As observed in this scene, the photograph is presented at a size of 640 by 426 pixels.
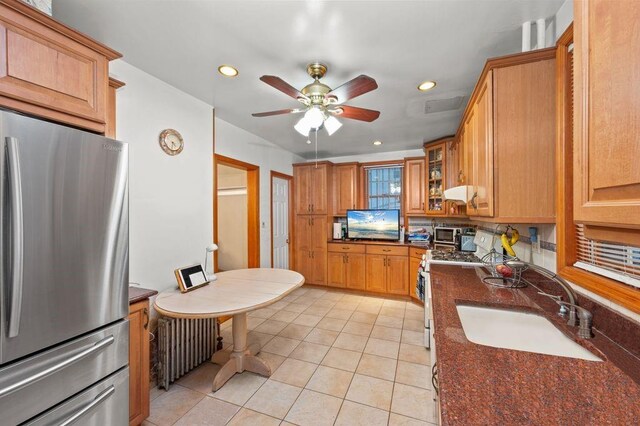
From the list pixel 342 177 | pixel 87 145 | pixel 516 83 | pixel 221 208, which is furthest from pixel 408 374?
pixel 221 208

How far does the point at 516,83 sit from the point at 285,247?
396 cm

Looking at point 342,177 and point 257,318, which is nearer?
point 257,318

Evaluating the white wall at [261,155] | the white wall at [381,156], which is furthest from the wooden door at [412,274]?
the white wall at [261,155]

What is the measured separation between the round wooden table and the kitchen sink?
129 cm

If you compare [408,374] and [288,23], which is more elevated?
[288,23]

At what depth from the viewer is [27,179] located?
970mm

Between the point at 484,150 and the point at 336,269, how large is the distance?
3313 millimetres

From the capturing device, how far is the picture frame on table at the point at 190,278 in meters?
2.15

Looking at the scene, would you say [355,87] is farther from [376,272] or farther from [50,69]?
[376,272]

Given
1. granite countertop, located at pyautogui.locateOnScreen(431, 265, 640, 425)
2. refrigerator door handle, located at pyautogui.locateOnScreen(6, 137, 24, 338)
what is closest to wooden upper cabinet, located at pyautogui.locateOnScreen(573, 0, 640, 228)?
granite countertop, located at pyautogui.locateOnScreen(431, 265, 640, 425)

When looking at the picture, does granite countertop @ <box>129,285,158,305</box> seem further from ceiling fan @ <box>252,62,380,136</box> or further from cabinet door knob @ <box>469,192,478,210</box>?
cabinet door knob @ <box>469,192,478,210</box>

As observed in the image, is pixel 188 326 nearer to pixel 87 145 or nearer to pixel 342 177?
pixel 87 145

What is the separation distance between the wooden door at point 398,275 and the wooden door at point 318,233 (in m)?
1.16

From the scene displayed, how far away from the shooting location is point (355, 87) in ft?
5.47
